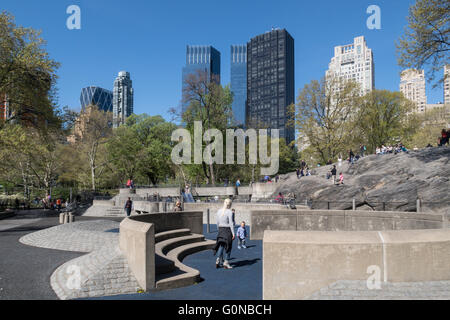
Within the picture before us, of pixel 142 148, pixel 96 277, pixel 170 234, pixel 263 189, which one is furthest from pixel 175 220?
pixel 142 148

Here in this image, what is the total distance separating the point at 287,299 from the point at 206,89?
38.0m

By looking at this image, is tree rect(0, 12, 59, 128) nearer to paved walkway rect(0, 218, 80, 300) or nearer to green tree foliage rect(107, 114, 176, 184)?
paved walkway rect(0, 218, 80, 300)

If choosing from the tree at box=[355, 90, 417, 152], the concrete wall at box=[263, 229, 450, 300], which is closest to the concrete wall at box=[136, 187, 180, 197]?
the tree at box=[355, 90, 417, 152]

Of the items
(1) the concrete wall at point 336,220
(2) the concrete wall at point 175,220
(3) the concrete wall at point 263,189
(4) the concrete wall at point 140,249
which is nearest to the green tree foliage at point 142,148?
(3) the concrete wall at point 263,189

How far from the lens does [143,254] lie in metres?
7.23

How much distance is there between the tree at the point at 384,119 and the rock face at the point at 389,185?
19.4 meters

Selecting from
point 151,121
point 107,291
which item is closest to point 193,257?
point 107,291

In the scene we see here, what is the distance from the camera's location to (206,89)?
41531 millimetres

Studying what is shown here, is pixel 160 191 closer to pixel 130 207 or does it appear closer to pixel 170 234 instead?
pixel 130 207

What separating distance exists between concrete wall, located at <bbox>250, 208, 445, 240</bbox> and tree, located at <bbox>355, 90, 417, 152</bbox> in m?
35.7

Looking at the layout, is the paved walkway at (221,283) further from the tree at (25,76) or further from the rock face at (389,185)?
the tree at (25,76)

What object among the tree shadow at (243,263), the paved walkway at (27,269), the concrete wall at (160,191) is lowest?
the tree shadow at (243,263)

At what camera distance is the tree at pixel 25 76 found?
885 inches
